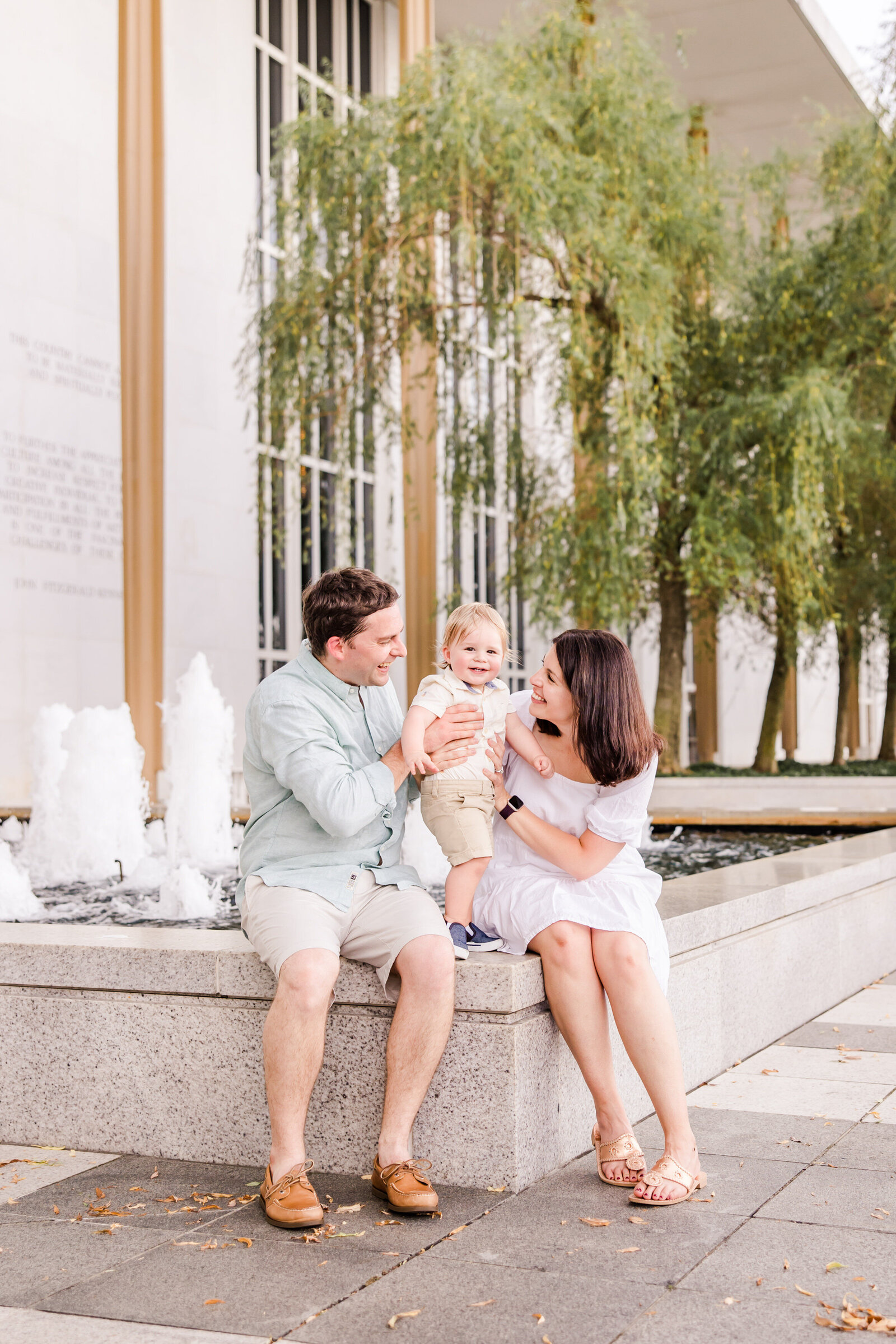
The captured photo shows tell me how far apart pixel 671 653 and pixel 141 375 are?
7.02 metres

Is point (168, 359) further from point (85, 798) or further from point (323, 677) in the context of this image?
point (323, 677)

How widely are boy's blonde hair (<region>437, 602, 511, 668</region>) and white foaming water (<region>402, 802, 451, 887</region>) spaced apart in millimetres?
3307

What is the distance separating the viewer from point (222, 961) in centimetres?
376

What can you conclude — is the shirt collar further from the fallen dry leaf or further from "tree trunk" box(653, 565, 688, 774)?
"tree trunk" box(653, 565, 688, 774)

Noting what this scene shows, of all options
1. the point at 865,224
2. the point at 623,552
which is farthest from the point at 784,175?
the point at 623,552

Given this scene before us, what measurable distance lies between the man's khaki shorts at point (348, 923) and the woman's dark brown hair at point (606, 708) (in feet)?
1.92

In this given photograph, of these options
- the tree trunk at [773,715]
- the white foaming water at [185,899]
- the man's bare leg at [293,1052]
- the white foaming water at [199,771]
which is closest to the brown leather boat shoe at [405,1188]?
the man's bare leg at [293,1052]

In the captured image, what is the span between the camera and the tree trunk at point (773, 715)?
19.0 meters

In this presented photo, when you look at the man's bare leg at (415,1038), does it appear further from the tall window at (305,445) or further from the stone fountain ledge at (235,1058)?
the tall window at (305,445)

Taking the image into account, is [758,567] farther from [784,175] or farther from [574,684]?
[574,684]

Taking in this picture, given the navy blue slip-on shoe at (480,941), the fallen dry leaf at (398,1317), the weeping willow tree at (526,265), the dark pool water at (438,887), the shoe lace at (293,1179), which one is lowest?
the fallen dry leaf at (398,1317)

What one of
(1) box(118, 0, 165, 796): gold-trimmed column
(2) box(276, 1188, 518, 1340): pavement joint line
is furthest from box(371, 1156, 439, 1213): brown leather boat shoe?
(1) box(118, 0, 165, 796): gold-trimmed column

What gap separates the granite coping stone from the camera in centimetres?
355

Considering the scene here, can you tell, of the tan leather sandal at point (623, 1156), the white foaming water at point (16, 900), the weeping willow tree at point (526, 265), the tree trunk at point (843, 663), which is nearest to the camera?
the tan leather sandal at point (623, 1156)
